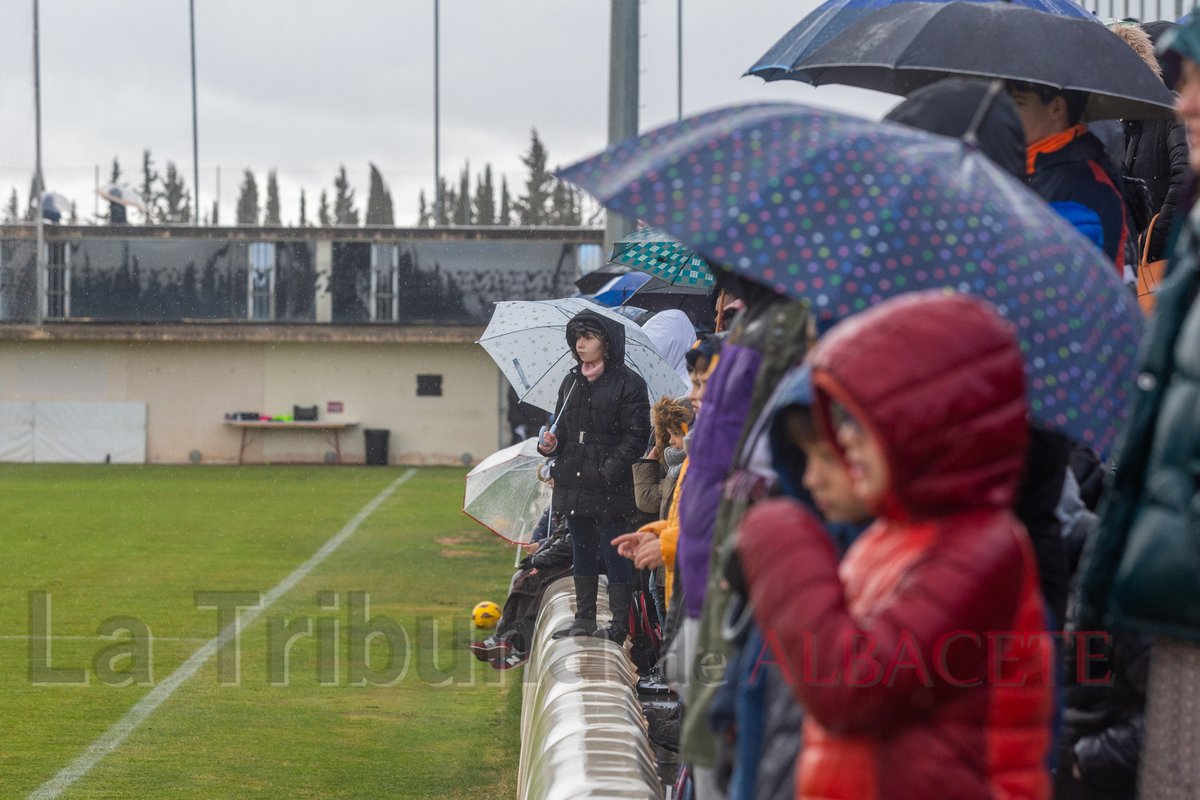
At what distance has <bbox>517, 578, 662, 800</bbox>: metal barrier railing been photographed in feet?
12.3

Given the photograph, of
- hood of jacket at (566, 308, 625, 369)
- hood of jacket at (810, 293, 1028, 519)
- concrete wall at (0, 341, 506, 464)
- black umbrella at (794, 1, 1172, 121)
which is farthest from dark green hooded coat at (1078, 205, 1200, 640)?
concrete wall at (0, 341, 506, 464)

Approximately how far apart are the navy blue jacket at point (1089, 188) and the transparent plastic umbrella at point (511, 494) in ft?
20.0

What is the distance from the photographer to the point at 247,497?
21297 millimetres

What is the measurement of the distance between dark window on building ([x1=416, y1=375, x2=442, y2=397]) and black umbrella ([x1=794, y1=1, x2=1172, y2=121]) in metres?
27.9

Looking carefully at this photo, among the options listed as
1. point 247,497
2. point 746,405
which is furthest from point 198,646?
point 247,497

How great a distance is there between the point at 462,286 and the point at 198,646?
22195mm

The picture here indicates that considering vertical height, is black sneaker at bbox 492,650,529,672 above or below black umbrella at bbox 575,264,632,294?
below

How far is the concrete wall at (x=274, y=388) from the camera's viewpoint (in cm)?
3061

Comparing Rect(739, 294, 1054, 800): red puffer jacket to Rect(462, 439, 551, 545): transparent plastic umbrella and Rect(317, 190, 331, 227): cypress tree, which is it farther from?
Rect(317, 190, 331, 227): cypress tree

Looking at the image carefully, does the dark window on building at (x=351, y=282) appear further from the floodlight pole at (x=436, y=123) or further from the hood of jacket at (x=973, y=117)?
the hood of jacket at (x=973, y=117)

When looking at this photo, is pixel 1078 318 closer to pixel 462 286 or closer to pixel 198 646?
pixel 198 646

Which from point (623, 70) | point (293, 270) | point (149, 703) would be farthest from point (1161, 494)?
point (293, 270)

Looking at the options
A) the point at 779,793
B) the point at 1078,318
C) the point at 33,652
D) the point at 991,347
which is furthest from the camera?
the point at 33,652

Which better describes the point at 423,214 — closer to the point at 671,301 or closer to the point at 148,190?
the point at 148,190
